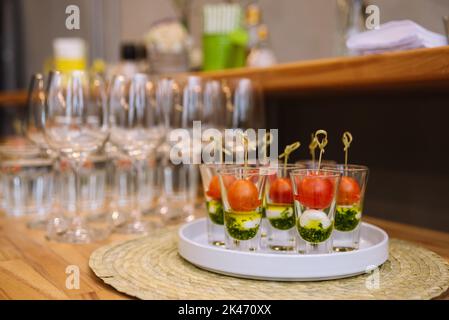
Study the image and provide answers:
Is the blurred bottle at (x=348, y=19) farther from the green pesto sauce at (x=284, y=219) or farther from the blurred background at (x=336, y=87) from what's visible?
the green pesto sauce at (x=284, y=219)

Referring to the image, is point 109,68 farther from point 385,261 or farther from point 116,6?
point 385,261

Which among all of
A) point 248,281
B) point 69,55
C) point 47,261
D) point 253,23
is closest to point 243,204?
point 248,281

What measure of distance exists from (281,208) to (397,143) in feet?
1.99

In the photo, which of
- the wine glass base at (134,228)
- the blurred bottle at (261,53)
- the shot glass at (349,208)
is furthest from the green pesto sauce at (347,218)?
the blurred bottle at (261,53)

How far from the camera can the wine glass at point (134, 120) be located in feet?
3.67

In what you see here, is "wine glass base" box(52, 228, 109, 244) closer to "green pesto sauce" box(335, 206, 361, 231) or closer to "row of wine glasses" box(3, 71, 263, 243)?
"row of wine glasses" box(3, 71, 263, 243)

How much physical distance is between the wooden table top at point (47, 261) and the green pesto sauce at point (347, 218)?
16cm

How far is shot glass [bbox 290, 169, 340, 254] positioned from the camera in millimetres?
755

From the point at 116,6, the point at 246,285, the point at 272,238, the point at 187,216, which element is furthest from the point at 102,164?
the point at 116,6

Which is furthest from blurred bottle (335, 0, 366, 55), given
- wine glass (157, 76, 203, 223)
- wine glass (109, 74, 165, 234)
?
wine glass (109, 74, 165, 234)

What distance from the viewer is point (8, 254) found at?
0.93 metres

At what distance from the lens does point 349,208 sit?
832 millimetres

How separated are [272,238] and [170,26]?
1.20 metres

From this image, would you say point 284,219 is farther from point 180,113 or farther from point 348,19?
point 348,19
